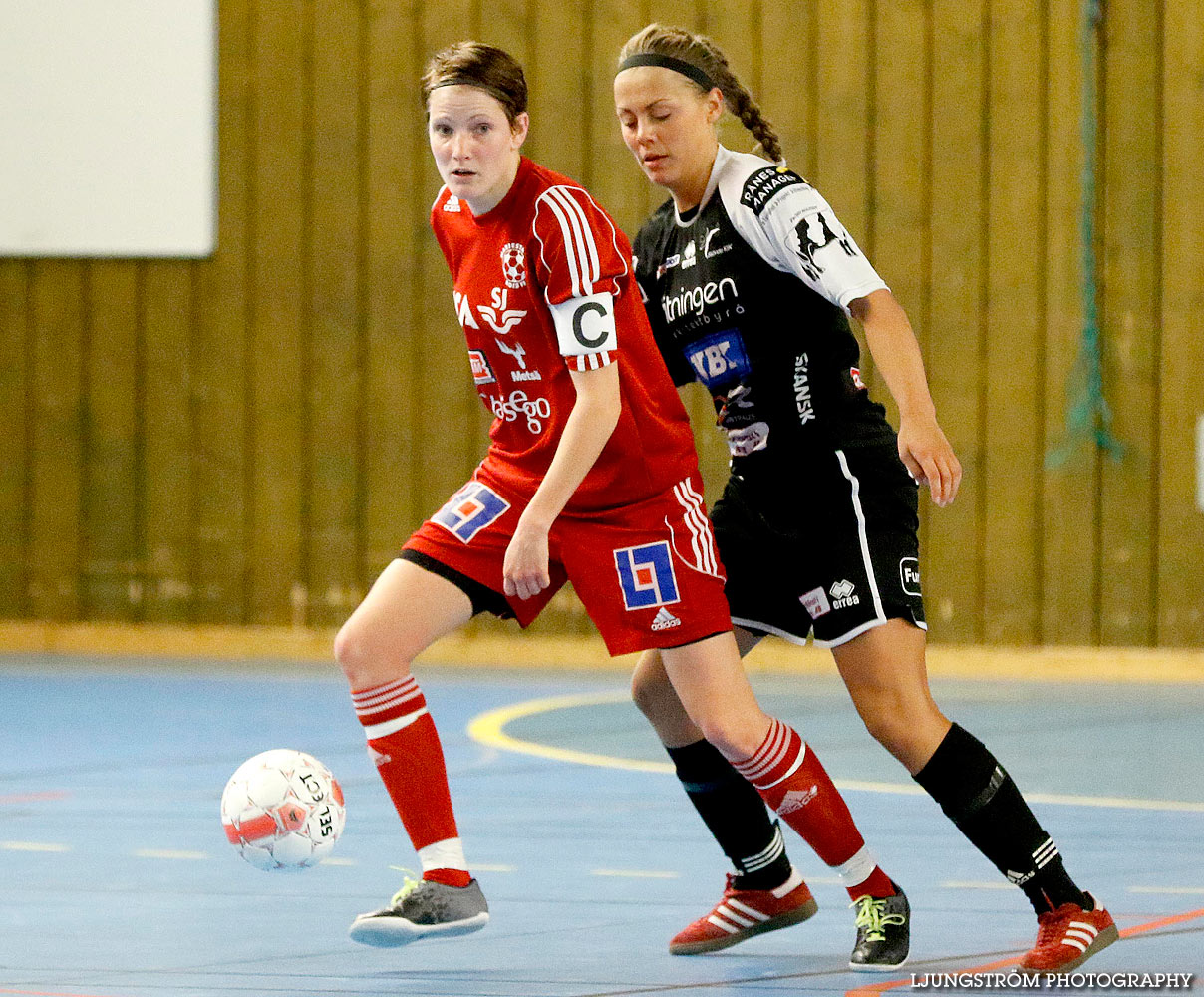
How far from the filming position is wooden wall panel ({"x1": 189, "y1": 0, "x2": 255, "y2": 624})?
1034cm

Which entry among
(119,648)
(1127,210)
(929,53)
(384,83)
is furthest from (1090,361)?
(119,648)

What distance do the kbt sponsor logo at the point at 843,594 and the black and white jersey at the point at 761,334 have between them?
26 cm

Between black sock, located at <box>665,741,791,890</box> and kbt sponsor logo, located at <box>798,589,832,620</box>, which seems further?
black sock, located at <box>665,741,791,890</box>

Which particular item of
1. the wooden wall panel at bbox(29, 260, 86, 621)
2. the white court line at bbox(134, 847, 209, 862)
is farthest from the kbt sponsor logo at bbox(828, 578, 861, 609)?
the wooden wall panel at bbox(29, 260, 86, 621)

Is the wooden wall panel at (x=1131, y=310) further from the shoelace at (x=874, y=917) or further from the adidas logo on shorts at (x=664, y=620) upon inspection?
the adidas logo on shorts at (x=664, y=620)

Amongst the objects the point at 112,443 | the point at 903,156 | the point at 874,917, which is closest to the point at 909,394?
the point at 874,917

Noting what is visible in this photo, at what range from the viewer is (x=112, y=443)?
34.5ft

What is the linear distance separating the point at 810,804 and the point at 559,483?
30.9 inches

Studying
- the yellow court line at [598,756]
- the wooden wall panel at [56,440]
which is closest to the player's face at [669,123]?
the yellow court line at [598,756]

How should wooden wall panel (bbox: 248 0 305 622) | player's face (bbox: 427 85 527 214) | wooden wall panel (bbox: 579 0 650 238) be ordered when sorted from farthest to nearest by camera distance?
wooden wall panel (bbox: 248 0 305 622), wooden wall panel (bbox: 579 0 650 238), player's face (bbox: 427 85 527 214)

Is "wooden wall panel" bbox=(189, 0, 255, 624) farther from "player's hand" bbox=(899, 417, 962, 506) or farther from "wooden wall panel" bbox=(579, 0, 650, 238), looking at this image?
"player's hand" bbox=(899, 417, 962, 506)

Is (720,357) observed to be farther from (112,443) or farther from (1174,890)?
(112,443)

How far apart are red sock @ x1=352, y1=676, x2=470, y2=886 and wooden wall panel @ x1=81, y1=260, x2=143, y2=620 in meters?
7.04

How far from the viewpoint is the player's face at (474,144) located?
3.70m
